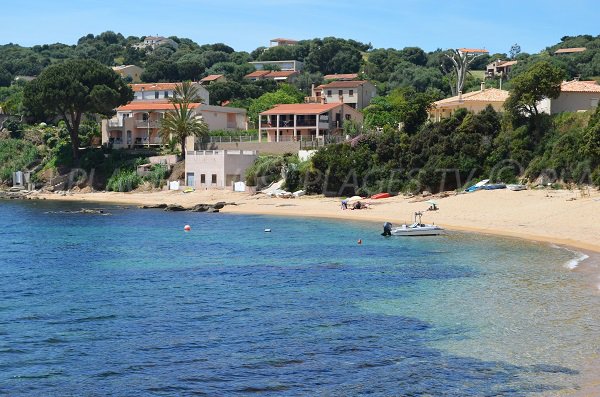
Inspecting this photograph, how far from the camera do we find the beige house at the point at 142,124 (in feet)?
312

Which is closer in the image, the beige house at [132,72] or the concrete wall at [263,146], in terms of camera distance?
the concrete wall at [263,146]

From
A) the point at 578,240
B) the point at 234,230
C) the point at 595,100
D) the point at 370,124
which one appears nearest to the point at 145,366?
the point at 578,240

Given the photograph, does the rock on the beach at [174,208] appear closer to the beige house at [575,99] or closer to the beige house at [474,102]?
the beige house at [474,102]

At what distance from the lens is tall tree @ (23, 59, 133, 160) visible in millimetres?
86375

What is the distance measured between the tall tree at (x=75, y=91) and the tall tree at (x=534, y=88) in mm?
43379

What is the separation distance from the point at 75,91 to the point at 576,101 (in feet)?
164

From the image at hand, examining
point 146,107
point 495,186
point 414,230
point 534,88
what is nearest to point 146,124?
point 146,107

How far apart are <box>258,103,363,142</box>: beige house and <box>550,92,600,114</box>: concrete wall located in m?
27.8

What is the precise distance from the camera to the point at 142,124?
96.2 meters

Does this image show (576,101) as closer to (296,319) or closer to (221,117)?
(221,117)

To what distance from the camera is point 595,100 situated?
65188mm

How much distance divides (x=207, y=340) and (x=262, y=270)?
13.3 meters

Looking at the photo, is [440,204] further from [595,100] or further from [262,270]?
[262,270]

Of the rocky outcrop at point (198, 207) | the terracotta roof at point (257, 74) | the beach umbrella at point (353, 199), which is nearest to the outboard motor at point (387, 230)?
the beach umbrella at point (353, 199)
